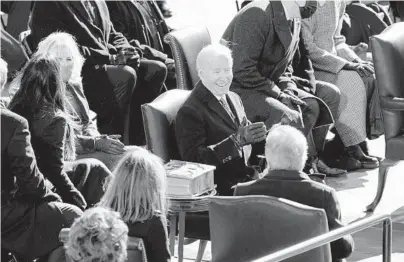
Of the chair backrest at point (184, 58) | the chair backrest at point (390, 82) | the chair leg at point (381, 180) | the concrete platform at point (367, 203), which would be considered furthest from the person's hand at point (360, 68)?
the chair backrest at point (184, 58)

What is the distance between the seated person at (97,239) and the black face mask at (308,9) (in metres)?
4.17

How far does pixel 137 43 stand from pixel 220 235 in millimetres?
3900

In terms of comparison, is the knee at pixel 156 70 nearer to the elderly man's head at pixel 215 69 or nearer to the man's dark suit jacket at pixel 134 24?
the man's dark suit jacket at pixel 134 24

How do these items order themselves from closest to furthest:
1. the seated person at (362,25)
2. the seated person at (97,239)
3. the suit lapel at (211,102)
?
1. the seated person at (97,239)
2. the suit lapel at (211,102)
3. the seated person at (362,25)

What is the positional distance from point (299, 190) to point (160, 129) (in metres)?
1.42

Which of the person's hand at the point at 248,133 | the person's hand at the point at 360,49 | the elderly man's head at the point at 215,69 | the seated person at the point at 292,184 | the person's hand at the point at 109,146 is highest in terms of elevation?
the elderly man's head at the point at 215,69

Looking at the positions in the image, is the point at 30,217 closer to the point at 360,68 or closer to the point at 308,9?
the point at 308,9

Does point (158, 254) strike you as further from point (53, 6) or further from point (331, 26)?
point (331, 26)

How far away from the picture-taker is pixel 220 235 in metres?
5.20

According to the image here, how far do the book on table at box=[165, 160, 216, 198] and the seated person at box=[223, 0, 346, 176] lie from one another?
5.32 feet

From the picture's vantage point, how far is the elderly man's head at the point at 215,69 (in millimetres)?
6664

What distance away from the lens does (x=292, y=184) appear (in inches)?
209

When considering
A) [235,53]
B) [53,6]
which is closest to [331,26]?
[235,53]

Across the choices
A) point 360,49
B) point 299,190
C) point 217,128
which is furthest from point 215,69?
point 360,49
